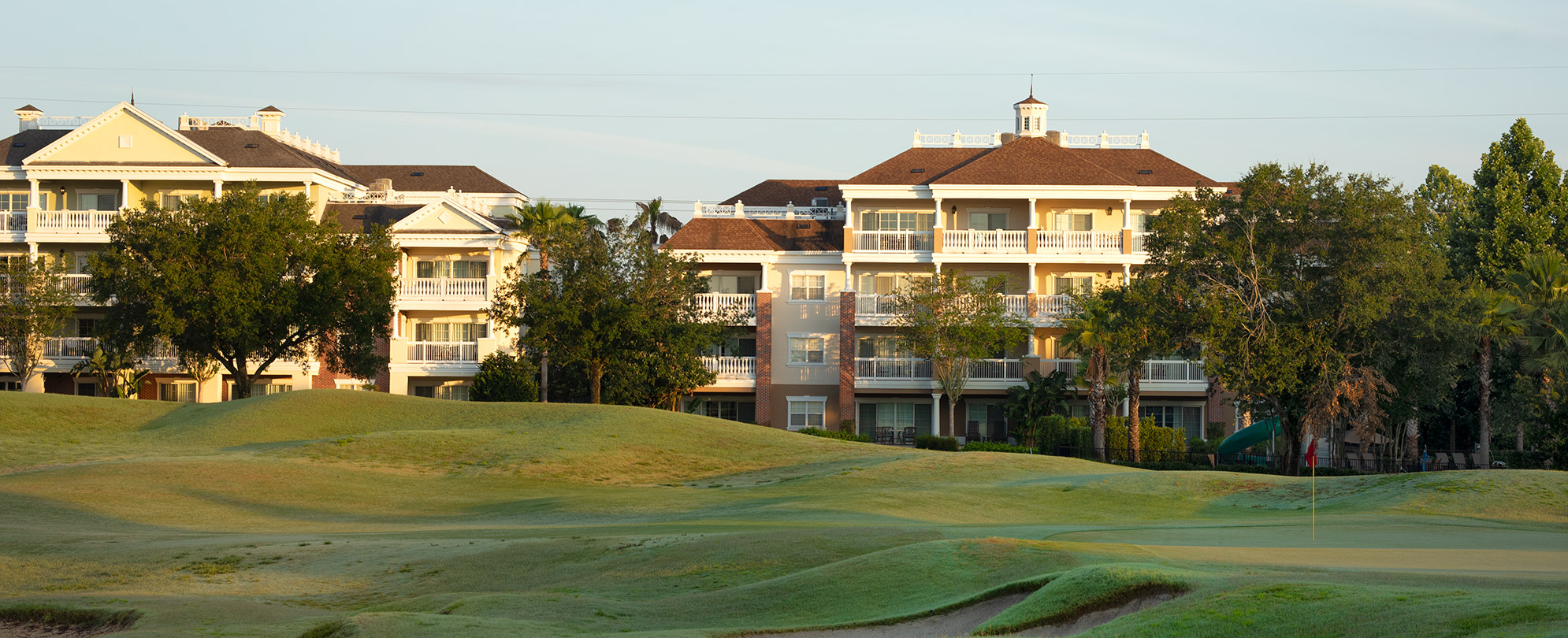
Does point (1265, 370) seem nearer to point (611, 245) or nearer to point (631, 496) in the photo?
point (631, 496)

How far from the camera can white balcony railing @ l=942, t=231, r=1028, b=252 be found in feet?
193

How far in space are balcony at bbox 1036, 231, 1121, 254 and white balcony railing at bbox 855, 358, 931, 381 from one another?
25.6 ft

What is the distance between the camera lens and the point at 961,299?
54.8 meters

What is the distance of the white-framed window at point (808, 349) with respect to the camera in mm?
58875

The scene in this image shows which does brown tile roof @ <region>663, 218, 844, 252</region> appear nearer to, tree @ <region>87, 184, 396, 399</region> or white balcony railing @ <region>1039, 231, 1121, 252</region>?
white balcony railing @ <region>1039, 231, 1121, 252</region>

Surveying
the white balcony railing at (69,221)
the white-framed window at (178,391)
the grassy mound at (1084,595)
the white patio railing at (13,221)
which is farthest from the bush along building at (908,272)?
the grassy mound at (1084,595)

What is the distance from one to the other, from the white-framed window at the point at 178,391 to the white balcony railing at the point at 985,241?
35.2m

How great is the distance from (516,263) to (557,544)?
38818mm

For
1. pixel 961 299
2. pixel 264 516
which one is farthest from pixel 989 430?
pixel 264 516

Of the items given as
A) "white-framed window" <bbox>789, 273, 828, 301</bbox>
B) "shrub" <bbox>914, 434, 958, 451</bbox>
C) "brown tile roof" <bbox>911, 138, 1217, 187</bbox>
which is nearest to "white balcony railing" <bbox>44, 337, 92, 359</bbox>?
"white-framed window" <bbox>789, 273, 828, 301</bbox>

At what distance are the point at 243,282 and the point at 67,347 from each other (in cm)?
1486

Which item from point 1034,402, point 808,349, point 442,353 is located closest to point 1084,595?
point 1034,402

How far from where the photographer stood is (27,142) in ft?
206

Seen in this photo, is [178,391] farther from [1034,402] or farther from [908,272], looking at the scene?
[1034,402]
